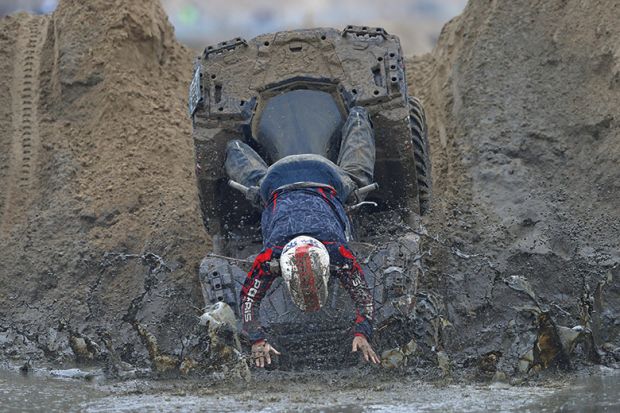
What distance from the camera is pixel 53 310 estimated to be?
11.2 m

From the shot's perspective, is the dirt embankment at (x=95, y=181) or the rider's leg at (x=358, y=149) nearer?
the rider's leg at (x=358, y=149)

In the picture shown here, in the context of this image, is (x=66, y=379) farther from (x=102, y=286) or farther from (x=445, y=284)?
(x=445, y=284)

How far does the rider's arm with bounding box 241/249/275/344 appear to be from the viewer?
8.95 metres

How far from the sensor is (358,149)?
32.6ft

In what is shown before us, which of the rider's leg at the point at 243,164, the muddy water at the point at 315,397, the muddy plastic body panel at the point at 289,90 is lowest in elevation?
the muddy water at the point at 315,397

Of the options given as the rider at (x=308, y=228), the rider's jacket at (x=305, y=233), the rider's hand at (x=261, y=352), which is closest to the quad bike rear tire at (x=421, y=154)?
the rider at (x=308, y=228)

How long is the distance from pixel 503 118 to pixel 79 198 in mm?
3507

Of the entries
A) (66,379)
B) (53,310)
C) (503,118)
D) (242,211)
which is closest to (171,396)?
(66,379)

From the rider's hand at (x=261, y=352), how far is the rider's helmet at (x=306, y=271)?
32 centimetres

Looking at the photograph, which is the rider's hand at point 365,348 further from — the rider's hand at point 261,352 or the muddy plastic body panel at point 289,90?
the muddy plastic body panel at point 289,90

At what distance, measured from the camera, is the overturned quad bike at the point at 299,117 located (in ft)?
33.5

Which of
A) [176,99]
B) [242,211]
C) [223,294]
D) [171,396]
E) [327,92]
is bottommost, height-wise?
[171,396]

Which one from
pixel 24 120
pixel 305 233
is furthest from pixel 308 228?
pixel 24 120

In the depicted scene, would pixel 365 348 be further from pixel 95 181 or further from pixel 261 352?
pixel 95 181
